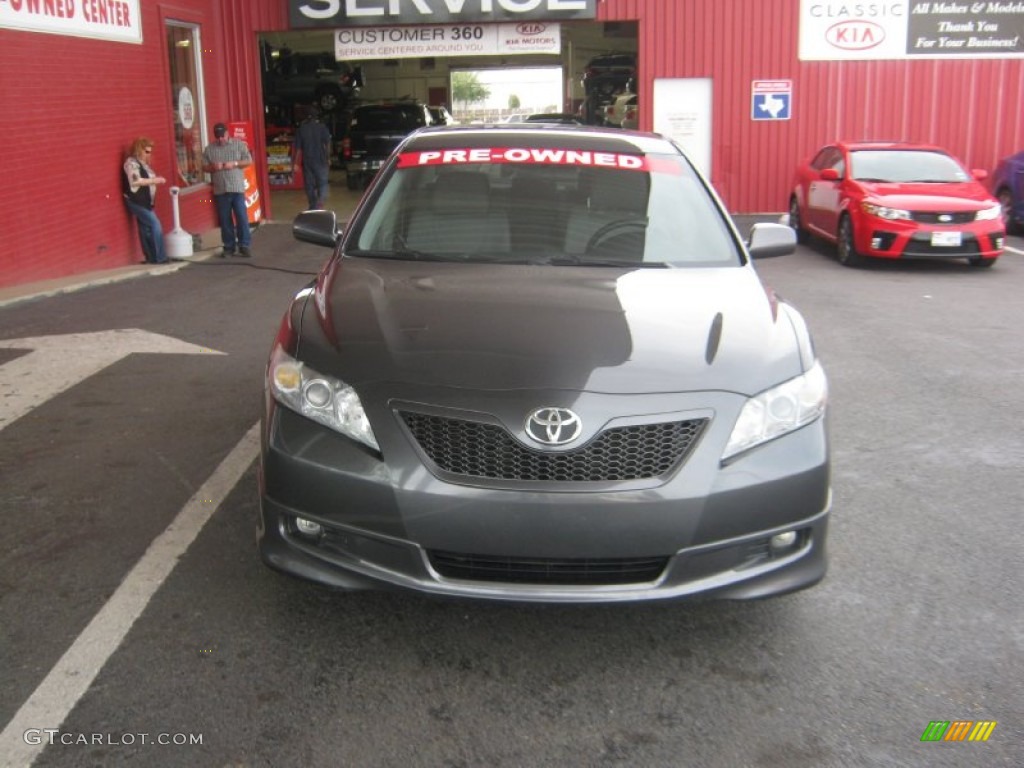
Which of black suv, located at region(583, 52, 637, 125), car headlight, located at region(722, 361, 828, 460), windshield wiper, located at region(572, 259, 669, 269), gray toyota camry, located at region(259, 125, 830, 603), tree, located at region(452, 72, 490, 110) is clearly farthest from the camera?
tree, located at region(452, 72, 490, 110)

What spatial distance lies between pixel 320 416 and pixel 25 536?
182 centimetres

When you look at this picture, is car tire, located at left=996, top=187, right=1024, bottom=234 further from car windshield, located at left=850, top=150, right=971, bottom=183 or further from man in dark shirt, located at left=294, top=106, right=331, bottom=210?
man in dark shirt, located at left=294, top=106, right=331, bottom=210

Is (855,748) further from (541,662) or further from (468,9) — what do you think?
(468,9)

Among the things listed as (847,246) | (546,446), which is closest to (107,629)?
(546,446)

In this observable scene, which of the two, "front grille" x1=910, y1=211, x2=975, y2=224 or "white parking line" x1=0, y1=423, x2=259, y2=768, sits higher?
"front grille" x1=910, y1=211, x2=975, y2=224

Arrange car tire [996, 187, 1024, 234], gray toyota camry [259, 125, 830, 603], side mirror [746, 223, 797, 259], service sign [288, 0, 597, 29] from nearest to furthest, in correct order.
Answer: gray toyota camry [259, 125, 830, 603]
side mirror [746, 223, 797, 259]
car tire [996, 187, 1024, 234]
service sign [288, 0, 597, 29]

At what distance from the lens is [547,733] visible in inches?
118

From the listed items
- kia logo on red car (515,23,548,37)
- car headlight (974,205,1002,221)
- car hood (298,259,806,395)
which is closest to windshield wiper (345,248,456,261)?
car hood (298,259,806,395)

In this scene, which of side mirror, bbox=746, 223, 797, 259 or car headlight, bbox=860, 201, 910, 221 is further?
car headlight, bbox=860, 201, 910, 221

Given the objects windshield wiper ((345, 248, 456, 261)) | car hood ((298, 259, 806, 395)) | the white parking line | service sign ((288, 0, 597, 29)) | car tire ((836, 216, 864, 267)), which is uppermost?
service sign ((288, 0, 597, 29))

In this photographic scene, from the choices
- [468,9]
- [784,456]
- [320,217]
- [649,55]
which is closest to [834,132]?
[649,55]

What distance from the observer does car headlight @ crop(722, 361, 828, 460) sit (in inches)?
127

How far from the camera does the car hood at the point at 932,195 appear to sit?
11992 millimetres

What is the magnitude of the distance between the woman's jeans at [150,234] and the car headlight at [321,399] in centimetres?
994
